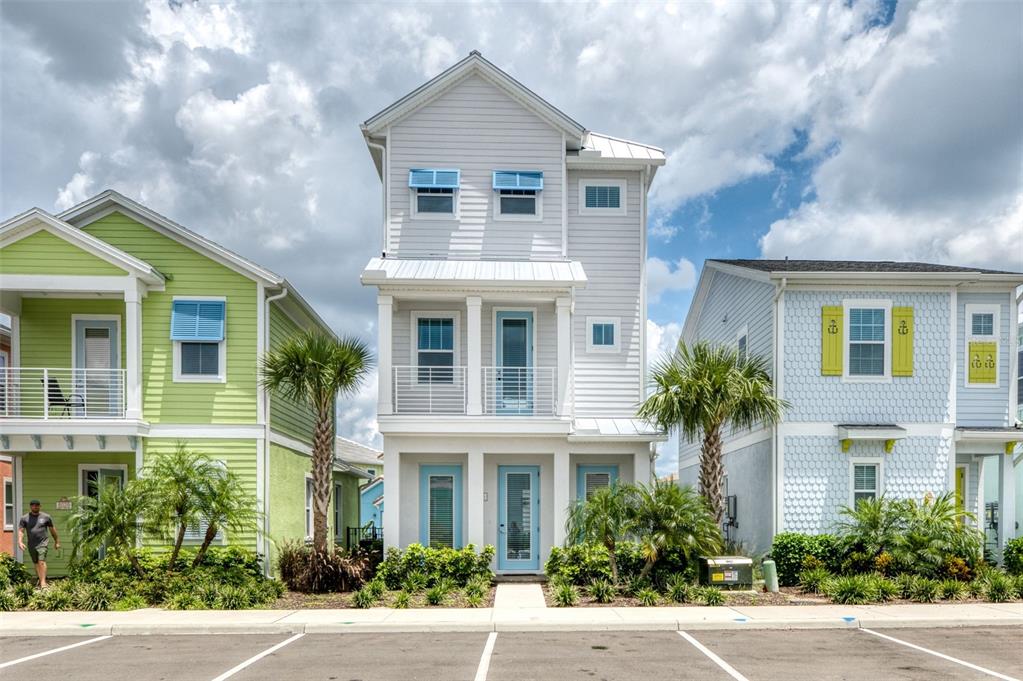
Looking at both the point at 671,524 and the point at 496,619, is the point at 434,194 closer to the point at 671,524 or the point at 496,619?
the point at 671,524

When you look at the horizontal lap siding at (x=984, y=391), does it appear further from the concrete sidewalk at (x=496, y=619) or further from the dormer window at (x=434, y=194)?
the dormer window at (x=434, y=194)

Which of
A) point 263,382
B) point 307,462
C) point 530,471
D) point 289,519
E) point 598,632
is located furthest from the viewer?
point 307,462

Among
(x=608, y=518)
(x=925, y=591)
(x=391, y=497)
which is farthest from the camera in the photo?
(x=391, y=497)

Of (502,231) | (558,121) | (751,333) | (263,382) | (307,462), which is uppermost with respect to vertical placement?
(558,121)

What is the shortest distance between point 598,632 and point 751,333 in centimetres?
997

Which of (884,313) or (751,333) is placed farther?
(751,333)

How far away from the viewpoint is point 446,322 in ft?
65.3

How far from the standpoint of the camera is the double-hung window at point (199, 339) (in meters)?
18.3

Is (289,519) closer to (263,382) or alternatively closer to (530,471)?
(263,382)

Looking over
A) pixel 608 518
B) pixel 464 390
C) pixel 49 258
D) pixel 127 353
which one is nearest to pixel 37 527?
pixel 127 353

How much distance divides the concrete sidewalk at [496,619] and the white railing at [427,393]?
5.74 metres

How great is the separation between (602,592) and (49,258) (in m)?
13.5

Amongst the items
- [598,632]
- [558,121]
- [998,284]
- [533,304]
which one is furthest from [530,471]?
[998,284]

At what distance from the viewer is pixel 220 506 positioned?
632 inches
